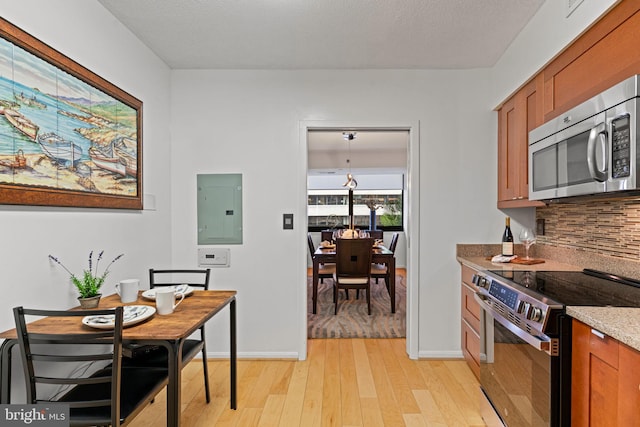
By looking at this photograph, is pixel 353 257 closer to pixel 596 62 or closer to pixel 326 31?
pixel 326 31

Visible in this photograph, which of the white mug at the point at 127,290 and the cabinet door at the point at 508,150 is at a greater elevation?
the cabinet door at the point at 508,150

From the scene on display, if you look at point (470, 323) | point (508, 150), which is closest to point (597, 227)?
point (508, 150)

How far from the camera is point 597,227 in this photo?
2098 mm

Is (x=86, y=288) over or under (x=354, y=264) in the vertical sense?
over

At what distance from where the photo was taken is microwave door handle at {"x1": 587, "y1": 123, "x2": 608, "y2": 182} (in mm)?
1400

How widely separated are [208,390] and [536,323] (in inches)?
75.6

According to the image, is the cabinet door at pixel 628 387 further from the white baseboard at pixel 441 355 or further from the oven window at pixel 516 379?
the white baseboard at pixel 441 355

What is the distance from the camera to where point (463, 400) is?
224 cm

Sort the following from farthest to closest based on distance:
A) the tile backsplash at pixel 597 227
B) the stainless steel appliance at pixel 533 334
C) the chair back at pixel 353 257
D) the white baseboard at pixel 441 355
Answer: the chair back at pixel 353 257, the white baseboard at pixel 441 355, the tile backsplash at pixel 597 227, the stainless steel appliance at pixel 533 334

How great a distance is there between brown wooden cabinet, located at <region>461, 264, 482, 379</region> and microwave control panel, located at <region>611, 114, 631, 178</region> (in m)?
1.27

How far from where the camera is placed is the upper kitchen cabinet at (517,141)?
222 cm

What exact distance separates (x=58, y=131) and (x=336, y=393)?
2.20 m

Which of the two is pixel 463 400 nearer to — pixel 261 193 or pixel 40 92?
pixel 261 193

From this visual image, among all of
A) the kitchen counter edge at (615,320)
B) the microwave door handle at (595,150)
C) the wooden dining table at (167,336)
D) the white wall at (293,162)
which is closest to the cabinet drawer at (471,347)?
the white wall at (293,162)
